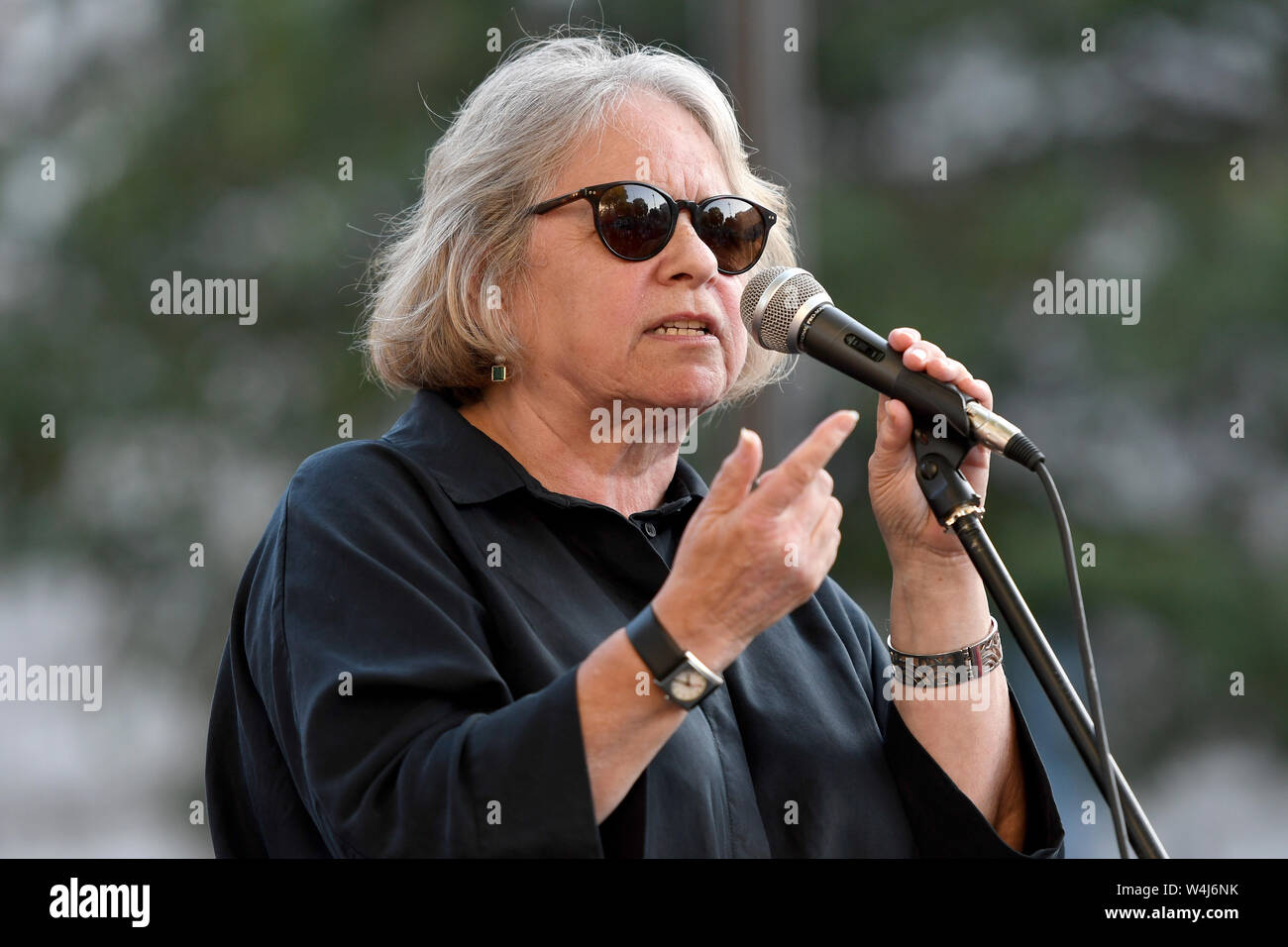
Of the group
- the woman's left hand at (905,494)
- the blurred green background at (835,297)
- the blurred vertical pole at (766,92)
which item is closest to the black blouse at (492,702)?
the woman's left hand at (905,494)

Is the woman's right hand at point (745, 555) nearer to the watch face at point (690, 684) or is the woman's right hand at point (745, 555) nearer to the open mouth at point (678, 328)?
the watch face at point (690, 684)

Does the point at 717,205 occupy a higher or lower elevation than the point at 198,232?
lower

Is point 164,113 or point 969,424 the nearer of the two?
point 969,424

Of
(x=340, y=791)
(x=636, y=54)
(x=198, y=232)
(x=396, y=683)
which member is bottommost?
(x=340, y=791)

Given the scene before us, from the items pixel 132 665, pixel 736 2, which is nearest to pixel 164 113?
pixel 132 665

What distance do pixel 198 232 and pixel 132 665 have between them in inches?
80.4

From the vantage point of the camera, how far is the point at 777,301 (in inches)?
Result: 80.1

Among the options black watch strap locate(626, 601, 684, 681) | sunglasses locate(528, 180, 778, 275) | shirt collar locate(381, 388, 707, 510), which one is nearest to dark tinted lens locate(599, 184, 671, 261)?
sunglasses locate(528, 180, 778, 275)

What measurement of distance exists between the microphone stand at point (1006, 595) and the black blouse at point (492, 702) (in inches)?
18.3

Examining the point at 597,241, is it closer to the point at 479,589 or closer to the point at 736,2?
the point at 479,589

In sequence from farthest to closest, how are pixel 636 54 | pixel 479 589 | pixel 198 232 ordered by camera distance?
pixel 198 232, pixel 636 54, pixel 479 589

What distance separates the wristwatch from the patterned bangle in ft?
2.21

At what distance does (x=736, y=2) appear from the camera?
4.37 m

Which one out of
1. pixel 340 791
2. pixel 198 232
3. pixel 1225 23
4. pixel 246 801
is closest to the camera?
pixel 340 791
